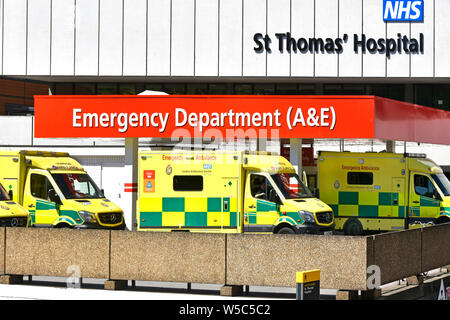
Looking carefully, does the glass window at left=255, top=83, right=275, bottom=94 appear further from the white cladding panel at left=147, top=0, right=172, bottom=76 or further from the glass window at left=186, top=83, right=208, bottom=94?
the white cladding panel at left=147, top=0, right=172, bottom=76

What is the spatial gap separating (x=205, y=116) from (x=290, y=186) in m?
3.88

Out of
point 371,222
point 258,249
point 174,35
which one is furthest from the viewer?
point 174,35

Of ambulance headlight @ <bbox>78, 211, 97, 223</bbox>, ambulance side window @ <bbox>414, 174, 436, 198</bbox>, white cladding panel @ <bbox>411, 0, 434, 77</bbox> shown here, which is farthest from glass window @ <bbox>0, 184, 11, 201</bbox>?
white cladding panel @ <bbox>411, 0, 434, 77</bbox>

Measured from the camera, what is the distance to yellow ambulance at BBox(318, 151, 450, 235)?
24.1 m

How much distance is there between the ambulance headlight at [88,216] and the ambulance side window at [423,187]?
9933 millimetres

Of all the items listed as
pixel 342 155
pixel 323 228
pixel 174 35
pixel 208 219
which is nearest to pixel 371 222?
pixel 342 155

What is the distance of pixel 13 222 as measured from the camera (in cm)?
1969

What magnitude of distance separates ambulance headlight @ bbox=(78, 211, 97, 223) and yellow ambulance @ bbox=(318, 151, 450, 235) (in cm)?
722

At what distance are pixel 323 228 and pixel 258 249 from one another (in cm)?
751

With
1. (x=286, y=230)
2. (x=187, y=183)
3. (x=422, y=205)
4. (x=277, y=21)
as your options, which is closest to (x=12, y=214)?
(x=187, y=183)

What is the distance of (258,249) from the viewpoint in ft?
44.4

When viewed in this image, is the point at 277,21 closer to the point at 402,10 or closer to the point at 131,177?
the point at 402,10

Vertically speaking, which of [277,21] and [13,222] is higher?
[277,21]

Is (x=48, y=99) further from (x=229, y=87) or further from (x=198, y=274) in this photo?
(x=229, y=87)
